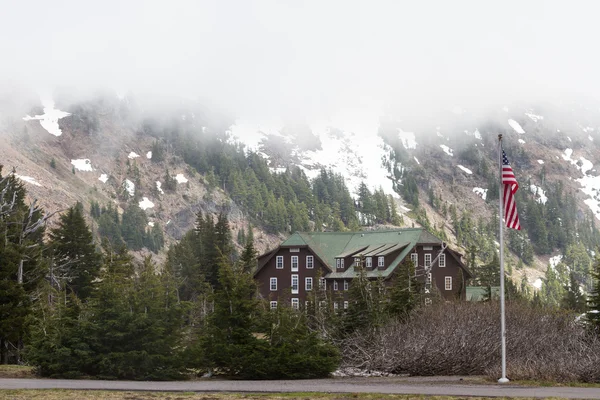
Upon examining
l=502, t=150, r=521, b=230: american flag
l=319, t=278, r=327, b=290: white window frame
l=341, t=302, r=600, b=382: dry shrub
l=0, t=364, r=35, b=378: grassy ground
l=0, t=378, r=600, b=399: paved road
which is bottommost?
l=0, t=378, r=600, b=399: paved road

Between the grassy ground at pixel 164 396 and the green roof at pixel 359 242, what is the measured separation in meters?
60.7

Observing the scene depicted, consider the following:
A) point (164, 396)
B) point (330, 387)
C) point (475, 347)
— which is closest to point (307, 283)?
point (475, 347)

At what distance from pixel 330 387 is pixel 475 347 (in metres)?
8.96

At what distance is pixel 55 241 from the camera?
73.3 meters

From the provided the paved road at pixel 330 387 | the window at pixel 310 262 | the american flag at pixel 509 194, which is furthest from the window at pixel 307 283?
the american flag at pixel 509 194

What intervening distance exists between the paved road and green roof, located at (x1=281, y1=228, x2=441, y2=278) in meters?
56.4

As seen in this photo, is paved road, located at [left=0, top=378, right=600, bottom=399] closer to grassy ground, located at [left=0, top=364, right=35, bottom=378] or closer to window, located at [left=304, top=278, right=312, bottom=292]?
grassy ground, located at [left=0, top=364, right=35, bottom=378]

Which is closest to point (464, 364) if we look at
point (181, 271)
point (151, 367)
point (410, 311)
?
point (410, 311)

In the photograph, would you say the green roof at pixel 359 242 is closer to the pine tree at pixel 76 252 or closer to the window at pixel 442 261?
the window at pixel 442 261

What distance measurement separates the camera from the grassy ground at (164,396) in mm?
24000

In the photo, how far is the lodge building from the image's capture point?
8812cm

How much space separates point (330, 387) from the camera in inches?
1099

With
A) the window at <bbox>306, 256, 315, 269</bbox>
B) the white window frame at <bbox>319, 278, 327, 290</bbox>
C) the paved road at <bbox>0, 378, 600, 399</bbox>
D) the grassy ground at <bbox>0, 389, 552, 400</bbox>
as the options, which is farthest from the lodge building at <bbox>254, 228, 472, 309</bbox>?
the grassy ground at <bbox>0, 389, 552, 400</bbox>

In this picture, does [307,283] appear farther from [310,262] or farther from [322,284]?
[322,284]
